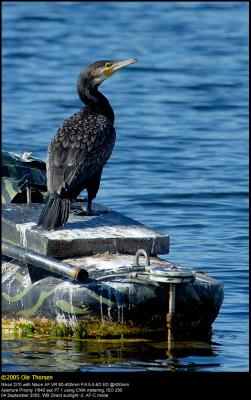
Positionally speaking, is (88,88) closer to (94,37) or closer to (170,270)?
(170,270)

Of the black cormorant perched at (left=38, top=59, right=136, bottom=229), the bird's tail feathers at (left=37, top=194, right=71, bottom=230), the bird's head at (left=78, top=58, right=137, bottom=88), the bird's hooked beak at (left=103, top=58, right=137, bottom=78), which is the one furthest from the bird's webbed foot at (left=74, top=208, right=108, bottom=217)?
the bird's hooked beak at (left=103, top=58, right=137, bottom=78)

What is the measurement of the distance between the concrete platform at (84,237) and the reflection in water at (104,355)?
2.04ft

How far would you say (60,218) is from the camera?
10336 mm

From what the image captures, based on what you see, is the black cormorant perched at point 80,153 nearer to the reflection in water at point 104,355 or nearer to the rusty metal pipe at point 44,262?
the rusty metal pipe at point 44,262

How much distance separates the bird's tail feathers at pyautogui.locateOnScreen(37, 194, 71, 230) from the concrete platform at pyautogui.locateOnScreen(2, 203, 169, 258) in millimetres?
54

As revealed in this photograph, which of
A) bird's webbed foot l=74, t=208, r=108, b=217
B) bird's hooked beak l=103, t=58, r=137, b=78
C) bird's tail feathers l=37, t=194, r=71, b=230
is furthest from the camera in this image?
bird's hooked beak l=103, t=58, r=137, b=78

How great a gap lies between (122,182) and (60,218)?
19.1 feet

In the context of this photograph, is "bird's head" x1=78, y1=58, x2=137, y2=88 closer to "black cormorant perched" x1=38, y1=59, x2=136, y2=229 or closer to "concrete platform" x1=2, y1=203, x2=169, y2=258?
"black cormorant perched" x1=38, y1=59, x2=136, y2=229

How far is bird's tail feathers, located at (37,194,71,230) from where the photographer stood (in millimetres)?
10312

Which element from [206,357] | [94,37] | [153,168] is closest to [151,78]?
[94,37]

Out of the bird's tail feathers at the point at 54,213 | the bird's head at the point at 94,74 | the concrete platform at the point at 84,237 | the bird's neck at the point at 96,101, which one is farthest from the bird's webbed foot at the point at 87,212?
the bird's head at the point at 94,74

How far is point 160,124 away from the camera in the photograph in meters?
20.2

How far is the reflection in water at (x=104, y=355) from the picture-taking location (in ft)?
31.1

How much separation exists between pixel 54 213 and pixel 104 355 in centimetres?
115
